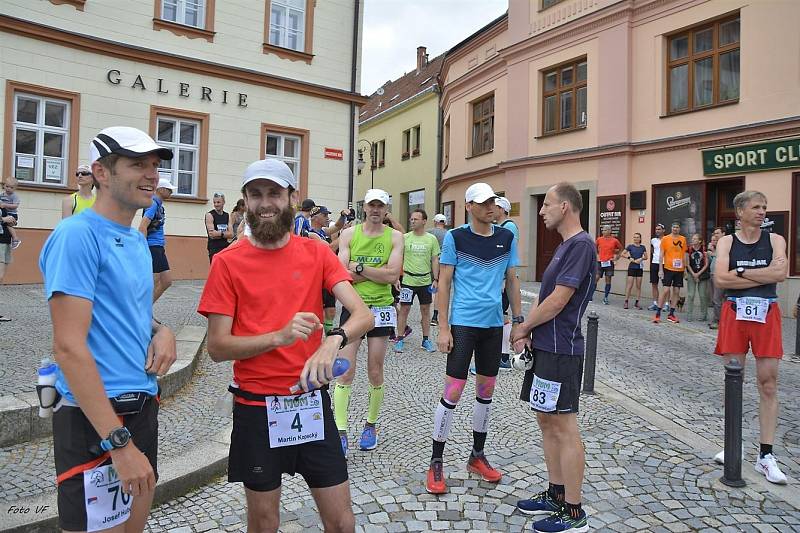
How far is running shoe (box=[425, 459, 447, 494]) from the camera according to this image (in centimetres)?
388

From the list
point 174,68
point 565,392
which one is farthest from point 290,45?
point 565,392

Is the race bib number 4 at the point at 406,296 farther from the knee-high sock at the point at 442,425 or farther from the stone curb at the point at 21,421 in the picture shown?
the stone curb at the point at 21,421

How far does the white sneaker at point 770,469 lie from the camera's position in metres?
4.11

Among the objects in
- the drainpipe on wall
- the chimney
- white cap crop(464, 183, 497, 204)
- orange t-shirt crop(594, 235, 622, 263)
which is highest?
the chimney

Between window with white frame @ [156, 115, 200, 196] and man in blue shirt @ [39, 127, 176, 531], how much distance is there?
13918 millimetres

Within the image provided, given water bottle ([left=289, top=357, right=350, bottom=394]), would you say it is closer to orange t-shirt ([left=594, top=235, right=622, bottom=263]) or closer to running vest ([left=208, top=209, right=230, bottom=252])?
running vest ([left=208, top=209, right=230, bottom=252])

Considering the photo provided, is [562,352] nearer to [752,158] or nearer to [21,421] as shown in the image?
[21,421]

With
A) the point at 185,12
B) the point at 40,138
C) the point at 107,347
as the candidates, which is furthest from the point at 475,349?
the point at 185,12

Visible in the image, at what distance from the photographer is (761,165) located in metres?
14.3

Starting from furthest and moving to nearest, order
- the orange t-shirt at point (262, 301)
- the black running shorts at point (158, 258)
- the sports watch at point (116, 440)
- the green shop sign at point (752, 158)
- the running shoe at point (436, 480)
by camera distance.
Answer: the green shop sign at point (752, 158) < the black running shorts at point (158, 258) < the running shoe at point (436, 480) < the orange t-shirt at point (262, 301) < the sports watch at point (116, 440)

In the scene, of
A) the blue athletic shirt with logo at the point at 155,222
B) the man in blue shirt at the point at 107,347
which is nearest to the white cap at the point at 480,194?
the man in blue shirt at the point at 107,347

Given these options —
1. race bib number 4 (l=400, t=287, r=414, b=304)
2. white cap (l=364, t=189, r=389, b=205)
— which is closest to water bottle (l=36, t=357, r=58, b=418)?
white cap (l=364, t=189, r=389, b=205)

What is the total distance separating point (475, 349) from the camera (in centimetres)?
417

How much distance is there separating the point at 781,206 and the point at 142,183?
50.2ft
